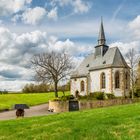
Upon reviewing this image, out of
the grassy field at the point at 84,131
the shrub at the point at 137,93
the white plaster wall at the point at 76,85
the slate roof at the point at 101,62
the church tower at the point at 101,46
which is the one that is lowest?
the grassy field at the point at 84,131

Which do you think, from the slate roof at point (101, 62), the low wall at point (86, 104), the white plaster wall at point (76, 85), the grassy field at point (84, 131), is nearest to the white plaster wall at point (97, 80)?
the slate roof at point (101, 62)

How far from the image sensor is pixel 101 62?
69.8m

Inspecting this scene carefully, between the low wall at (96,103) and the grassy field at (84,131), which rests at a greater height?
the low wall at (96,103)

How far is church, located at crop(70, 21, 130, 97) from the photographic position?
65.8 meters

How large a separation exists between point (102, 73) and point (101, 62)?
9.56ft

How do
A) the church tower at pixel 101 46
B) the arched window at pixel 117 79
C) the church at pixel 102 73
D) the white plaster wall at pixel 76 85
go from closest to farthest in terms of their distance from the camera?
the church at pixel 102 73 → the arched window at pixel 117 79 → the church tower at pixel 101 46 → the white plaster wall at pixel 76 85

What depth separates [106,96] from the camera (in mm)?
59531

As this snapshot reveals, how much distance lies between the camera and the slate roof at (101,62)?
66.4m

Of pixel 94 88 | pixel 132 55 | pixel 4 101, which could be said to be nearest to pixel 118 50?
pixel 132 55

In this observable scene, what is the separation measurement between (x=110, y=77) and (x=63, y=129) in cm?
5153

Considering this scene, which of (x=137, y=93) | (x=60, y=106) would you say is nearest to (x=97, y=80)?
(x=137, y=93)

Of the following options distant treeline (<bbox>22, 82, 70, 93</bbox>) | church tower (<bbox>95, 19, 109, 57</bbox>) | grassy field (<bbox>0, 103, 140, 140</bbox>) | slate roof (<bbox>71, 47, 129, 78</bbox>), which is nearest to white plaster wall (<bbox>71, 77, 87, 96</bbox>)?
slate roof (<bbox>71, 47, 129, 78</bbox>)

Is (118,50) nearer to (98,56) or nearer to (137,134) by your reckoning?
(98,56)

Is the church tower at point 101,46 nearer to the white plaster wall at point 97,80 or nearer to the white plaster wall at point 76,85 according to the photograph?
the white plaster wall at point 97,80
